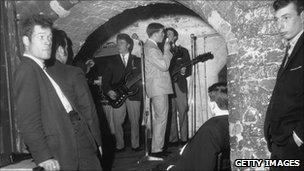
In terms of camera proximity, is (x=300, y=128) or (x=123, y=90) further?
(x=123, y=90)

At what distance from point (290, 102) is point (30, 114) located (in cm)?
179

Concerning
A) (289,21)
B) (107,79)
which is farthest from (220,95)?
(107,79)

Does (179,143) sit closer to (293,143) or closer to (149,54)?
(149,54)

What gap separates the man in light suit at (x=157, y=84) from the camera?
476 centimetres

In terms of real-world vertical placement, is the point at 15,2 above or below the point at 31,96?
above

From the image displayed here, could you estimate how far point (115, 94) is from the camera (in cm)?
633

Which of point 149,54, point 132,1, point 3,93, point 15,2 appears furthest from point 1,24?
point 149,54

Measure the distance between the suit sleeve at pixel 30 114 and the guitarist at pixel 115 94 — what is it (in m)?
3.57

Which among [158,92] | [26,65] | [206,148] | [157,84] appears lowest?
[206,148]

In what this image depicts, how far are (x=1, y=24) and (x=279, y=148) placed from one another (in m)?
3.43

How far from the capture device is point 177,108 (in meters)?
6.68

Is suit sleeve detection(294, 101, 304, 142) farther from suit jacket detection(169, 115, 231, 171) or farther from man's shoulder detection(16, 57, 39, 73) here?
man's shoulder detection(16, 57, 39, 73)

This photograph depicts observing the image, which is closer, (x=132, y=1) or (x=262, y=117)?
(x=262, y=117)

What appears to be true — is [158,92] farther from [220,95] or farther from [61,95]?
[61,95]
